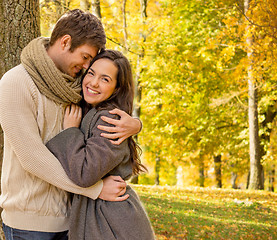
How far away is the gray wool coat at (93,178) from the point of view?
6.84 feet

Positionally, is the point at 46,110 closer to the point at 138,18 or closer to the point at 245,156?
the point at 138,18

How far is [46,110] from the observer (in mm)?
2168

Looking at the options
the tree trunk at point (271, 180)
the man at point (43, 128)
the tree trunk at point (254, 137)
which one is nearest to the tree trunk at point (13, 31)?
the man at point (43, 128)

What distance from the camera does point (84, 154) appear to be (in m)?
2.10

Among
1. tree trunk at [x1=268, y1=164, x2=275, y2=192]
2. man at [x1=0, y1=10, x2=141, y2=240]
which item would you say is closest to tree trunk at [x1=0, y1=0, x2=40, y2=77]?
man at [x1=0, y1=10, x2=141, y2=240]

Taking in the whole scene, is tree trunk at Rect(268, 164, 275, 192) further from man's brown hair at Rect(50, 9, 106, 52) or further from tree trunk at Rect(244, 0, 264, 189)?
man's brown hair at Rect(50, 9, 106, 52)

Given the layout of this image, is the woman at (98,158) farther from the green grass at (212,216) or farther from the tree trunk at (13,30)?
the green grass at (212,216)

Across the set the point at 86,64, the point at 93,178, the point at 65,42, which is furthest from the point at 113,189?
the point at 65,42

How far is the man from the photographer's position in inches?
79.5

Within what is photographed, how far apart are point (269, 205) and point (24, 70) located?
8981 millimetres

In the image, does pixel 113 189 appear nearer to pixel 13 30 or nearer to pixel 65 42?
pixel 65 42

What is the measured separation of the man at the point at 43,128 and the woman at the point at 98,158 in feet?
0.21

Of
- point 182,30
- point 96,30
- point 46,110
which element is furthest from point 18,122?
point 182,30

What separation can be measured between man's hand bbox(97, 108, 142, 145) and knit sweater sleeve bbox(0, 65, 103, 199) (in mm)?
369
